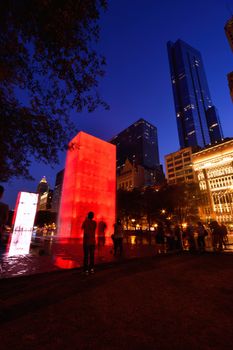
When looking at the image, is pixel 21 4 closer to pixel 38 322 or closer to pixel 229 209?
pixel 38 322

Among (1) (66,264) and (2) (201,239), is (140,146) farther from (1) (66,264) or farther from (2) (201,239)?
(1) (66,264)

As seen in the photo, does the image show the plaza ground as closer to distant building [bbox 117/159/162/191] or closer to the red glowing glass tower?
the red glowing glass tower

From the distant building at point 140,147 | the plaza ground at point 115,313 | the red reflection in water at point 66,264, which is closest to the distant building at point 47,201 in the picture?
the distant building at point 140,147

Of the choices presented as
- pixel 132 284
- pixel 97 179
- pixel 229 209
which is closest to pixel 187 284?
pixel 132 284

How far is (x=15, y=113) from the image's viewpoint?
7.50 metres

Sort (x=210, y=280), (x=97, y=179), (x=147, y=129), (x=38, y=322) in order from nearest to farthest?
(x=38, y=322) < (x=210, y=280) < (x=97, y=179) < (x=147, y=129)

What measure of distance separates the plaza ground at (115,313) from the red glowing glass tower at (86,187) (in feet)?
56.8

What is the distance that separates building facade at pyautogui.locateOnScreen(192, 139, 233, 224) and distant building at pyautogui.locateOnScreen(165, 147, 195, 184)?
16.1ft

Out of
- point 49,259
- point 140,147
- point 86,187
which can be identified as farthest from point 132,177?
point 49,259

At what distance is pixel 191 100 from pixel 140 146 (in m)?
60.7

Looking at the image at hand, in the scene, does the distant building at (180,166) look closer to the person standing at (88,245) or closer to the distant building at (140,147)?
the distant building at (140,147)

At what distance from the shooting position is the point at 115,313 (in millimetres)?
3037

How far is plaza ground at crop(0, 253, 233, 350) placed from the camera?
2.27 metres

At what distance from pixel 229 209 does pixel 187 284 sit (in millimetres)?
80026
